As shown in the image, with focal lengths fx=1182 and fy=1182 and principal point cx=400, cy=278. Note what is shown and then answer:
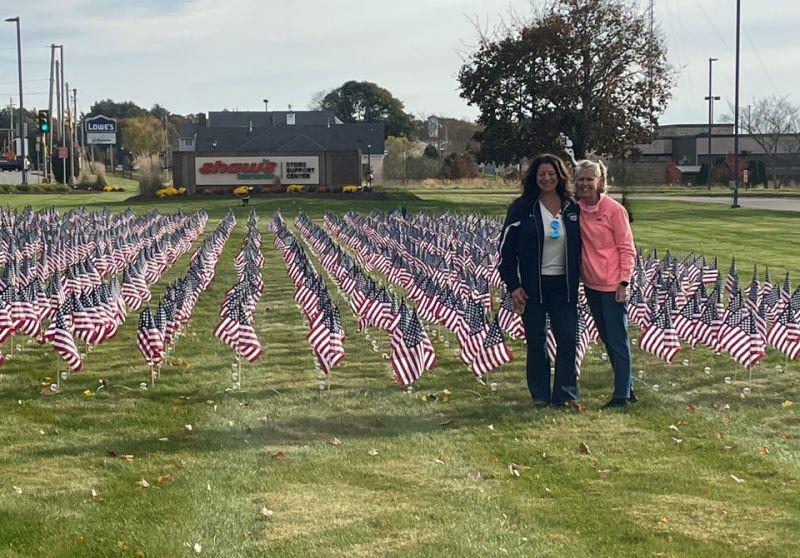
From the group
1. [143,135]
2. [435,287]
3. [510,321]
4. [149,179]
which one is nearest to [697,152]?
[149,179]

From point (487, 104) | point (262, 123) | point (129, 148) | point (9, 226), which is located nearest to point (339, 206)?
point (487, 104)

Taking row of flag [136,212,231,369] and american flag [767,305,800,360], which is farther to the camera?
american flag [767,305,800,360]

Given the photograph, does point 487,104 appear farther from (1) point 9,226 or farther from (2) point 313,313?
(2) point 313,313

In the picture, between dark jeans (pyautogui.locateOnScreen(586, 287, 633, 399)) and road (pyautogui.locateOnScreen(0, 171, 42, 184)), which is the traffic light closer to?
road (pyautogui.locateOnScreen(0, 171, 42, 184))

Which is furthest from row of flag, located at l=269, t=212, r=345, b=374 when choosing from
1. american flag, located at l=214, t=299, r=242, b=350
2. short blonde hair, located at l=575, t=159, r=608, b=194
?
short blonde hair, located at l=575, t=159, r=608, b=194

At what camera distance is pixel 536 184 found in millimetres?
10367

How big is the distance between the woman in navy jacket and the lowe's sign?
398 feet

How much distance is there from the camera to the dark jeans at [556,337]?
412 inches

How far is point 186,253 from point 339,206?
21609 mm

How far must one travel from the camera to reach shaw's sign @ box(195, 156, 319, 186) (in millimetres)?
61562

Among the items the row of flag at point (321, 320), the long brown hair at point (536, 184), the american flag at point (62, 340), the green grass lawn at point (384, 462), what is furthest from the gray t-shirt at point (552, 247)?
the american flag at point (62, 340)

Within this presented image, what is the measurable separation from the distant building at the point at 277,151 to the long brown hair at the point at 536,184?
51918mm

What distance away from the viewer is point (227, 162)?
61.6 m

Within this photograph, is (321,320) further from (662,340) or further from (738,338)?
(738,338)
